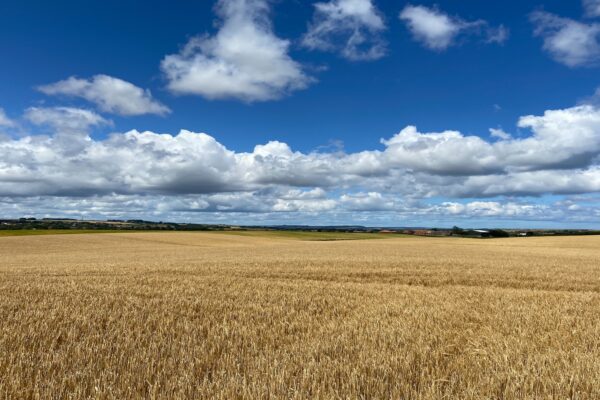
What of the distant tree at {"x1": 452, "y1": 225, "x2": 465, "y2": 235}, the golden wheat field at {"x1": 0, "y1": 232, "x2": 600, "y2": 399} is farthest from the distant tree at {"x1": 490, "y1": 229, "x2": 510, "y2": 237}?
the golden wheat field at {"x1": 0, "y1": 232, "x2": 600, "y2": 399}

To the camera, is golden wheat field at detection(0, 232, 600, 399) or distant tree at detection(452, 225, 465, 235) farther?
distant tree at detection(452, 225, 465, 235)

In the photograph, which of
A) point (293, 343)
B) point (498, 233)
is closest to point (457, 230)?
point (498, 233)

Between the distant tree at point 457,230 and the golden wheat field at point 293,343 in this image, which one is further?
the distant tree at point 457,230

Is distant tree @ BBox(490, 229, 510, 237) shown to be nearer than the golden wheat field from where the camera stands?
No

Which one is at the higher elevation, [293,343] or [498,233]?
[498,233]

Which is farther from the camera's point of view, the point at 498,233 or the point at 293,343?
the point at 498,233

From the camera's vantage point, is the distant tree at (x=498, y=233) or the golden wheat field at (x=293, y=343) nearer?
the golden wheat field at (x=293, y=343)

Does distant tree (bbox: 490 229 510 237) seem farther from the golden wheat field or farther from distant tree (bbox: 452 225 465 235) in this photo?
the golden wheat field

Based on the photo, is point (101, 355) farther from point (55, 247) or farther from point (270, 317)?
point (55, 247)

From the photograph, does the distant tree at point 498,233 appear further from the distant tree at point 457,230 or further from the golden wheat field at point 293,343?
the golden wheat field at point 293,343

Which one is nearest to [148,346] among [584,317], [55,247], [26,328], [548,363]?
[26,328]

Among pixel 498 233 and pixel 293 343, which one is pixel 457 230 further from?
pixel 293 343

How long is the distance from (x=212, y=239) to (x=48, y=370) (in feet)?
245

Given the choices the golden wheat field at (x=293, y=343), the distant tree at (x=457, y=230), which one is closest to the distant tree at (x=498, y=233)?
the distant tree at (x=457, y=230)
